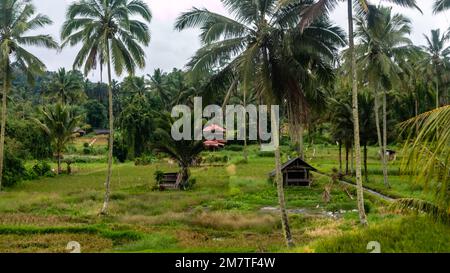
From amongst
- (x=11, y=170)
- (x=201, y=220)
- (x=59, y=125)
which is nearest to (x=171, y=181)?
(x=11, y=170)

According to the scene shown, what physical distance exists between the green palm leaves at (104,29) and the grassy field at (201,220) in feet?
22.3

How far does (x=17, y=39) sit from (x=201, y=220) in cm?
1416

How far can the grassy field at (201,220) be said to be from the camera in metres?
8.25

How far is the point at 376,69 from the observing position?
86.0 feet

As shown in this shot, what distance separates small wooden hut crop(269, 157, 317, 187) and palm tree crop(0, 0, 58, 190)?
52.0 ft

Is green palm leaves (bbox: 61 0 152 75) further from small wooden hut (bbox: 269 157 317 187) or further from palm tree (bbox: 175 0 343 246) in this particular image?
small wooden hut (bbox: 269 157 317 187)

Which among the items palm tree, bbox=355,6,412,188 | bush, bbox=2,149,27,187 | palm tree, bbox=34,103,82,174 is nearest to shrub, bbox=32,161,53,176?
palm tree, bbox=34,103,82,174

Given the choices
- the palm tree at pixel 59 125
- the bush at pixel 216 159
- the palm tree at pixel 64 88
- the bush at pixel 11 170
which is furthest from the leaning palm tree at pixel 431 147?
the palm tree at pixel 64 88

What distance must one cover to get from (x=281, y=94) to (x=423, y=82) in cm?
3518

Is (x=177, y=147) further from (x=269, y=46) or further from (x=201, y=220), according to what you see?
(x=269, y=46)

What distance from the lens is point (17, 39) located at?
23922 millimetres
